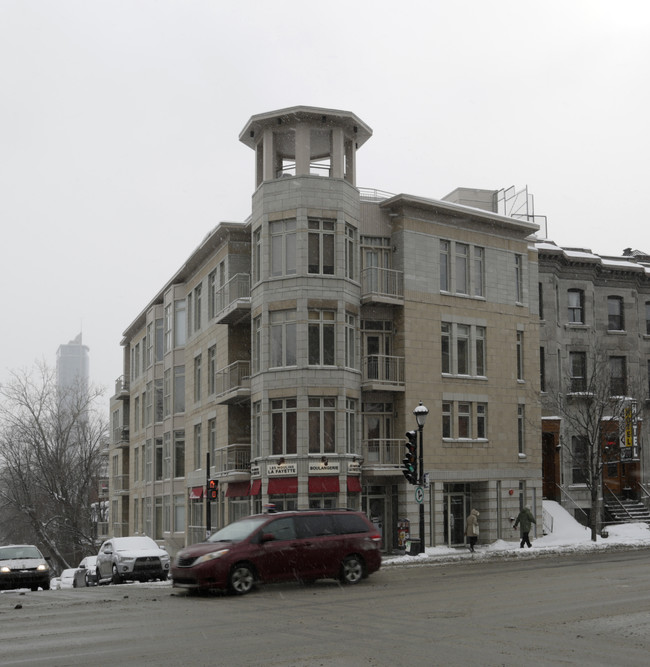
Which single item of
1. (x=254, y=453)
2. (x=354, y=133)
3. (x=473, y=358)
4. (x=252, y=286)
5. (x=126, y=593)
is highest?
(x=354, y=133)

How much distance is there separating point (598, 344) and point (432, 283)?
41.2 feet

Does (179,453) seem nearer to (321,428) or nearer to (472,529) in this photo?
(321,428)

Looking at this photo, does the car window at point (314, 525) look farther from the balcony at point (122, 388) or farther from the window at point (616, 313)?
the balcony at point (122, 388)

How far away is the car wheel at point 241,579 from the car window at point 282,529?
90 cm

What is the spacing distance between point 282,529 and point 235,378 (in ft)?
61.8

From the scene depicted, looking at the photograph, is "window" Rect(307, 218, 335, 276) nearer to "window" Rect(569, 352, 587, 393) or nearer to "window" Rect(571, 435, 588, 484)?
"window" Rect(569, 352, 587, 393)

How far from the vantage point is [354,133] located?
37188mm

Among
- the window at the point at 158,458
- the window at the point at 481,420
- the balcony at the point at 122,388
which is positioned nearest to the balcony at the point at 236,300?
the window at the point at 481,420

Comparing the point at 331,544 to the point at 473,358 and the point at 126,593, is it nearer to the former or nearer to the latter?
the point at 126,593

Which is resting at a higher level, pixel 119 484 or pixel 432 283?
pixel 432 283

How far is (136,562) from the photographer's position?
28.1m

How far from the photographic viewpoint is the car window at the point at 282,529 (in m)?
20.1

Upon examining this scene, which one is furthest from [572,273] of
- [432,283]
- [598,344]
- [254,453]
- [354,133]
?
[254,453]

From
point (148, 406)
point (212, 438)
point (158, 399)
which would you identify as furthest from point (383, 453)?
point (148, 406)
